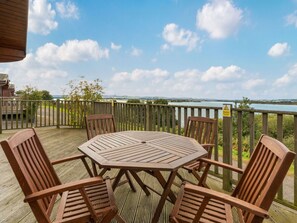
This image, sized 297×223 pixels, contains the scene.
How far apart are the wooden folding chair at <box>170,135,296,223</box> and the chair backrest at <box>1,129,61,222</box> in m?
0.85

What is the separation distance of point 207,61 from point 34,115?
49.1 ft

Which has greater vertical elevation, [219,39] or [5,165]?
[219,39]

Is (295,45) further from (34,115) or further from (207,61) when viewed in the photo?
(34,115)

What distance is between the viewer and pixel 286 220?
221 centimetres

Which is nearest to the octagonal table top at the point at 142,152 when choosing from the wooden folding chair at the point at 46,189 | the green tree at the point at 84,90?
the wooden folding chair at the point at 46,189

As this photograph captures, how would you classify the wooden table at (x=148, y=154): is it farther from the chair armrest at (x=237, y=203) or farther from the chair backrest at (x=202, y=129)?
the chair backrest at (x=202, y=129)

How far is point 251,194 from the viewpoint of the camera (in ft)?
4.66

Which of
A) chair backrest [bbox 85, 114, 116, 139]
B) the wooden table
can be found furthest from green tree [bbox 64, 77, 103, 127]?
the wooden table

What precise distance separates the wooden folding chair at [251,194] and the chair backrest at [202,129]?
1.17 metres

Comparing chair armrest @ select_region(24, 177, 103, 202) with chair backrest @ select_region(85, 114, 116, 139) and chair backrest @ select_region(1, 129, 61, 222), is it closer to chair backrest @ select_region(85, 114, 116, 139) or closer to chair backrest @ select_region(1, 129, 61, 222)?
chair backrest @ select_region(1, 129, 61, 222)

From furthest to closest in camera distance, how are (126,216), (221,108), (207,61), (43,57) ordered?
(207,61) < (43,57) < (221,108) < (126,216)

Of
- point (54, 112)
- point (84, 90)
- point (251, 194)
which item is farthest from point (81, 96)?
point (251, 194)

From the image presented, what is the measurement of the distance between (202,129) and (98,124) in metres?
1.48

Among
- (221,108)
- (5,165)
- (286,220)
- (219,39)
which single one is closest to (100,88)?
(5,165)
